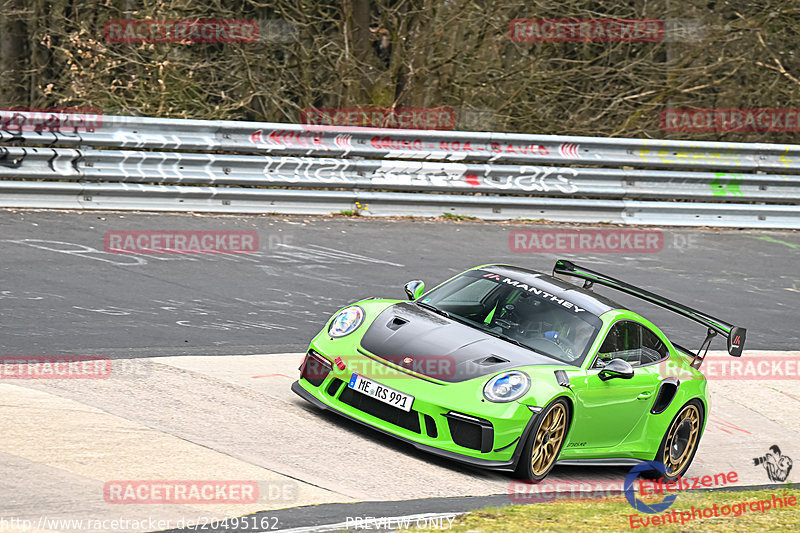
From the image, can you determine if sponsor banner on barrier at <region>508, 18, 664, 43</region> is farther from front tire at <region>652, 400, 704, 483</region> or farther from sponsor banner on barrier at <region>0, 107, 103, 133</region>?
front tire at <region>652, 400, 704, 483</region>

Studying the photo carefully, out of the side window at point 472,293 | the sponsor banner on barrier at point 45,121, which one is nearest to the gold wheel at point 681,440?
the side window at point 472,293

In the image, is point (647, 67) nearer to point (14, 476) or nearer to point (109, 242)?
point (109, 242)

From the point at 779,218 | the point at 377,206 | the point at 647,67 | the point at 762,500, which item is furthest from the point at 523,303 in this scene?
the point at 647,67

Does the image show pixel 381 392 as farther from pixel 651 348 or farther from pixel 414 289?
pixel 651 348

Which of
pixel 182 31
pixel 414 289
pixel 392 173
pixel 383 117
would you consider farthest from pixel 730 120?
pixel 414 289

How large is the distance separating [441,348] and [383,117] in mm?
12369

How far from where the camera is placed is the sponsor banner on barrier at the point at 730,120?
20781mm

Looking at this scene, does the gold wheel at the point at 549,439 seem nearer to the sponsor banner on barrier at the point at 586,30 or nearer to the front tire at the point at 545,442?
the front tire at the point at 545,442

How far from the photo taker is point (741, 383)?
37.7 feet

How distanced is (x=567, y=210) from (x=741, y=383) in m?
5.95

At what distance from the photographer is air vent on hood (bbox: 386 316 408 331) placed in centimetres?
800

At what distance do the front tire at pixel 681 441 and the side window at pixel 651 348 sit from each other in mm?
451

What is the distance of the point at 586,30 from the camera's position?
20.3 metres

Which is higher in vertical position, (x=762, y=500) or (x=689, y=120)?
(x=689, y=120)
